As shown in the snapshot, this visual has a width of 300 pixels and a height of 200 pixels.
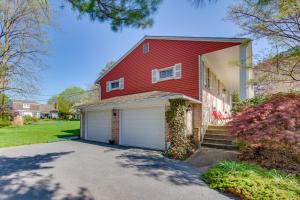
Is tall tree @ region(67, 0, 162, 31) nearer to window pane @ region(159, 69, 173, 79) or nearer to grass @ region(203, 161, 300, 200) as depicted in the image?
grass @ region(203, 161, 300, 200)

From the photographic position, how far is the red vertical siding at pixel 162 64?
10008 millimetres

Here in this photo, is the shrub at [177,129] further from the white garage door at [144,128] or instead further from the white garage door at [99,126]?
the white garage door at [99,126]

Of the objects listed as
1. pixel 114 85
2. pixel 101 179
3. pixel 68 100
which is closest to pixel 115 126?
pixel 114 85

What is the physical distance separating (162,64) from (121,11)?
23.3 ft

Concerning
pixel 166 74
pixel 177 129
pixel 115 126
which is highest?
pixel 166 74

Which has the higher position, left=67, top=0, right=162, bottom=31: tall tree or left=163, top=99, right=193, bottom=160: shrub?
left=67, top=0, right=162, bottom=31: tall tree

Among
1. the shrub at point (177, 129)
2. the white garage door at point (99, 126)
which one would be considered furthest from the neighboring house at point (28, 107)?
the shrub at point (177, 129)

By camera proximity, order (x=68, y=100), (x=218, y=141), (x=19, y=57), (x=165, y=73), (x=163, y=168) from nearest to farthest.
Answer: (x=163, y=168)
(x=218, y=141)
(x=165, y=73)
(x=19, y=57)
(x=68, y=100)

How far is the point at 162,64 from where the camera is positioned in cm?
1153

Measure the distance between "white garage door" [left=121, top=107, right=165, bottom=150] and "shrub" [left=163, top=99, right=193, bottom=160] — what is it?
94 cm

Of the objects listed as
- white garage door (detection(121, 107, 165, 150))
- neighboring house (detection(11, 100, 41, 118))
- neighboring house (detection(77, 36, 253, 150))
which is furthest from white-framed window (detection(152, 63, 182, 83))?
neighboring house (detection(11, 100, 41, 118))

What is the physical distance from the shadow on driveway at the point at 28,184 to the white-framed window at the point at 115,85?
8.53m

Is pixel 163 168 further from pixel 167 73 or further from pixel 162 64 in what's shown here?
pixel 162 64

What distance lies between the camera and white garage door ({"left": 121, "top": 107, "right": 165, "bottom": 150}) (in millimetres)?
9234
